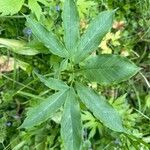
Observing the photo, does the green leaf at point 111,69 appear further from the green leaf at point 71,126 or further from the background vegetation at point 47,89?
the background vegetation at point 47,89

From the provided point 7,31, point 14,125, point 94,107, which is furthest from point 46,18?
point 94,107

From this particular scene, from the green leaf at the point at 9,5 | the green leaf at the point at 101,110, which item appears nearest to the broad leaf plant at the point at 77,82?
the green leaf at the point at 101,110

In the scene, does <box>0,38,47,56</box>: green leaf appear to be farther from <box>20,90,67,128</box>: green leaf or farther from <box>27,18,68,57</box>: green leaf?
<box>20,90,67,128</box>: green leaf

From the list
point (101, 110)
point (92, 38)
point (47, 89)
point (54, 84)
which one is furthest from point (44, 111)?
point (47, 89)

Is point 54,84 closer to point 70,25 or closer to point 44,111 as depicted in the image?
point 44,111

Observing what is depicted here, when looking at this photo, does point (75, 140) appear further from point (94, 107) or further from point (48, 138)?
point (48, 138)

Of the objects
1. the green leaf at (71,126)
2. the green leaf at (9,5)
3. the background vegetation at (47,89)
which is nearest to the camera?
the green leaf at (71,126)

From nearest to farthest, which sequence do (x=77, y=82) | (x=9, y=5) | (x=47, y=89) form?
(x=77, y=82)
(x=9, y=5)
(x=47, y=89)
